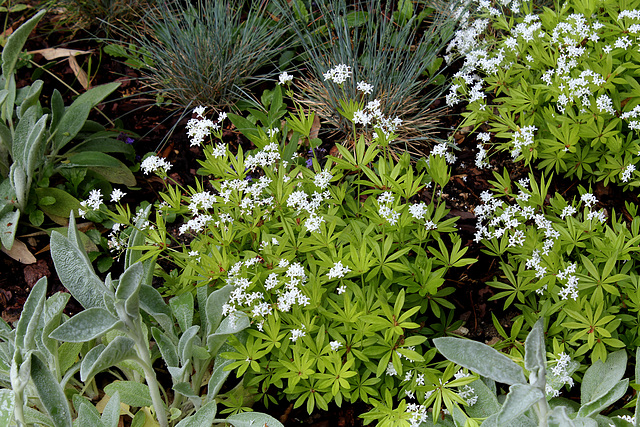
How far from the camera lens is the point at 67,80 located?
411cm

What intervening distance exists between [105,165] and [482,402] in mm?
2403

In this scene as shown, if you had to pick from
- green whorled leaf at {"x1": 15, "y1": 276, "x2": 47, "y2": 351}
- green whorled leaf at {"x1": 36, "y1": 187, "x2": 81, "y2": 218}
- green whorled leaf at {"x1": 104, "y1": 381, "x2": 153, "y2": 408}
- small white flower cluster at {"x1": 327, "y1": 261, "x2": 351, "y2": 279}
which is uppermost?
small white flower cluster at {"x1": 327, "y1": 261, "x2": 351, "y2": 279}

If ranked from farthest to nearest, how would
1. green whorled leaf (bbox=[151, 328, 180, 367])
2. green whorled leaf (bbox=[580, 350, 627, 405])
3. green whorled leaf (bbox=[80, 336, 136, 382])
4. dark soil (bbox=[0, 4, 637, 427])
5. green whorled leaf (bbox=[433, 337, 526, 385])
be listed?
1. dark soil (bbox=[0, 4, 637, 427])
2. green whorled leaf (bbox=[151, 328, 180, 367])
3. green whorled leaf (bbox=[580, 350, 627, 405])
4. green whorled leaf (bbox=[80, 336, 136, 382])
5. green whorled leaf (bbox=[433, 337, 526, 385])

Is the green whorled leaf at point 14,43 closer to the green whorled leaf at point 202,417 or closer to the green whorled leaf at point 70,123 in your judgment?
the green whorled leaf at point 70,123

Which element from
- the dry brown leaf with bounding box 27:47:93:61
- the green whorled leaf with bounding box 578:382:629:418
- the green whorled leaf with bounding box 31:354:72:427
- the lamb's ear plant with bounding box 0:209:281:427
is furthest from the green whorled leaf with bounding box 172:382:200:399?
the dry brown leaf with bounding box 27:47:93:61

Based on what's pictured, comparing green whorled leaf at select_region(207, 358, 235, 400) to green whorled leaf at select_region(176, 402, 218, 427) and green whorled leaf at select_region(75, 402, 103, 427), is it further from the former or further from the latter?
green whorled leaf at select_region(75, 402, 103, 427)

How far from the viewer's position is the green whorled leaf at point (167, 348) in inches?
92.8

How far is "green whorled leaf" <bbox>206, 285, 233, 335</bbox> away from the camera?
227cm

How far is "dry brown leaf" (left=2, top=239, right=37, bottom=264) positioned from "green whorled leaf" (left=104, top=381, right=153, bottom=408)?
1198 millimetres

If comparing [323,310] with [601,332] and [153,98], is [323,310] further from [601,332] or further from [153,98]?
[153,98]

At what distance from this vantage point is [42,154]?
3.23 meters

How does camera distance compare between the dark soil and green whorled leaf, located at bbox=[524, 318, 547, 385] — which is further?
the dark soil

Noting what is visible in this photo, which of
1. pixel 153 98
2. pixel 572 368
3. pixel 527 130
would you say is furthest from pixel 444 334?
pixel 153 98

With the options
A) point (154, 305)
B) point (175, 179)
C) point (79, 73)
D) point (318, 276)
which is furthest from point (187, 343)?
point (79, 73)
